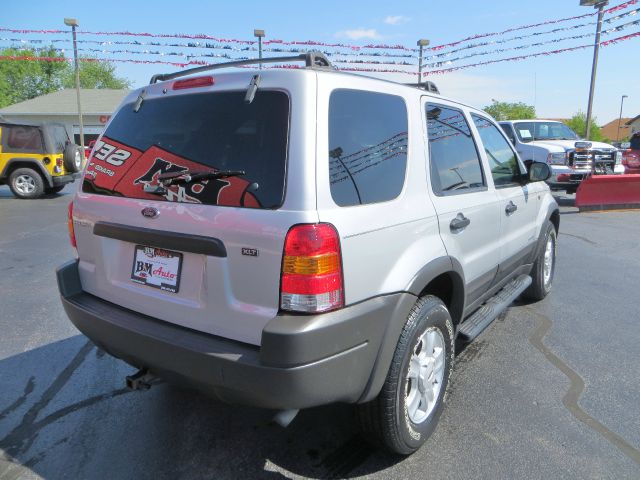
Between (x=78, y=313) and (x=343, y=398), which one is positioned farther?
(x=78, y=313)

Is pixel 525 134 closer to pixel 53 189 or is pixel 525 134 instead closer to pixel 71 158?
pixel 71 158

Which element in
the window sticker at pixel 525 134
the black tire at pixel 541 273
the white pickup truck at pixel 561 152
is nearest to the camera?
the black tire at pixel 541 273

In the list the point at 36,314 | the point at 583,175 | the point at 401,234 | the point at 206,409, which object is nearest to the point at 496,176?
the point at 401,234

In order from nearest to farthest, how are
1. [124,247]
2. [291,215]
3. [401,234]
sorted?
1. [291,215]
2. [401,234]
3. [124,247]

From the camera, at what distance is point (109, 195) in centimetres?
258

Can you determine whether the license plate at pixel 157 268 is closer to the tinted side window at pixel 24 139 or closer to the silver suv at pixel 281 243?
the silver suv at pixel 281 243

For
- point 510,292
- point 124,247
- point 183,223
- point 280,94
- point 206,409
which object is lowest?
point 206,409

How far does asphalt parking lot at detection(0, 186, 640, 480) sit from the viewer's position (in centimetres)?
249

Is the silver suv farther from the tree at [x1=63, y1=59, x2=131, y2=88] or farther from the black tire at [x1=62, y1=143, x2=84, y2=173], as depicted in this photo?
the tree at [x1=63, y1=59, x2=131, y2=88]

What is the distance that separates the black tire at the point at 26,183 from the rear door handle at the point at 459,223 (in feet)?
44.0

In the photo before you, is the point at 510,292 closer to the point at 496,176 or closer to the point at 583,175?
the point at 496,176

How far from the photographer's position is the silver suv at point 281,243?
1.99 m

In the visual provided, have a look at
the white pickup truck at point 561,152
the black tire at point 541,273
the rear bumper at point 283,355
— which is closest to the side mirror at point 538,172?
the black tire at point 541,273

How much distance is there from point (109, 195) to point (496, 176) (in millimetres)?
2667
